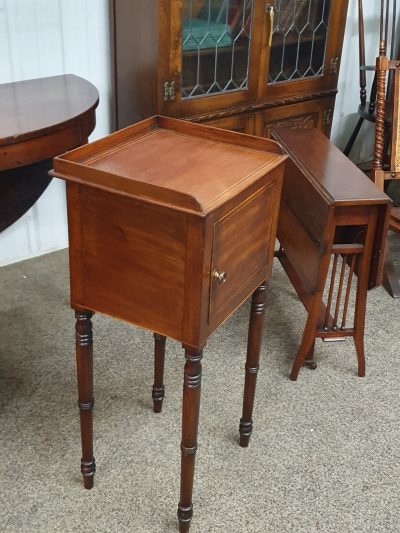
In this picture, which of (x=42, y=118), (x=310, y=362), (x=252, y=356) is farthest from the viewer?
(x=310, y=362)

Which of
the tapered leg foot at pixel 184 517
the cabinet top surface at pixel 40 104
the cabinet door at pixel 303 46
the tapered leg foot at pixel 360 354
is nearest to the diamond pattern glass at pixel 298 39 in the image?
the cabinet door at pixel 303 46

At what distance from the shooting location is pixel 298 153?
228 cm

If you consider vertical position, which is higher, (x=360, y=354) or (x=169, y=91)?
(x=169, y=91)

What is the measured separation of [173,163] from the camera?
1429 millimetres

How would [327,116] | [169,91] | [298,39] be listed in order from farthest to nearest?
[327,116]
[298,39]
[169,91]

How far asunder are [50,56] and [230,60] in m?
0.71

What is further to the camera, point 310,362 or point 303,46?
point 303,46

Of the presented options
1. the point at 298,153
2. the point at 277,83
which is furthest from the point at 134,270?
the point at 277,83

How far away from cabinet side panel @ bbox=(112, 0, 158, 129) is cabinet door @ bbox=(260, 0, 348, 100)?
56 centimetres

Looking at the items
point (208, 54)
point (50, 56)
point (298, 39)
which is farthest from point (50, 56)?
point (298, 39)

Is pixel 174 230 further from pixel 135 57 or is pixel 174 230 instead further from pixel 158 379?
pixel 135 57

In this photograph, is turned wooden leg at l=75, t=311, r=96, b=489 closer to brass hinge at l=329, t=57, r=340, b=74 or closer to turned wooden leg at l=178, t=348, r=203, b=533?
turned wooden leg at l=178, t=348, r=203, b=533

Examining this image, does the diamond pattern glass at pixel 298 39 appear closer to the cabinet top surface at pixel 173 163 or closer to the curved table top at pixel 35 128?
the curved table top at pixel 35 128

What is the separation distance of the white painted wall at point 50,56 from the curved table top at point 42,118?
0.26 metres
